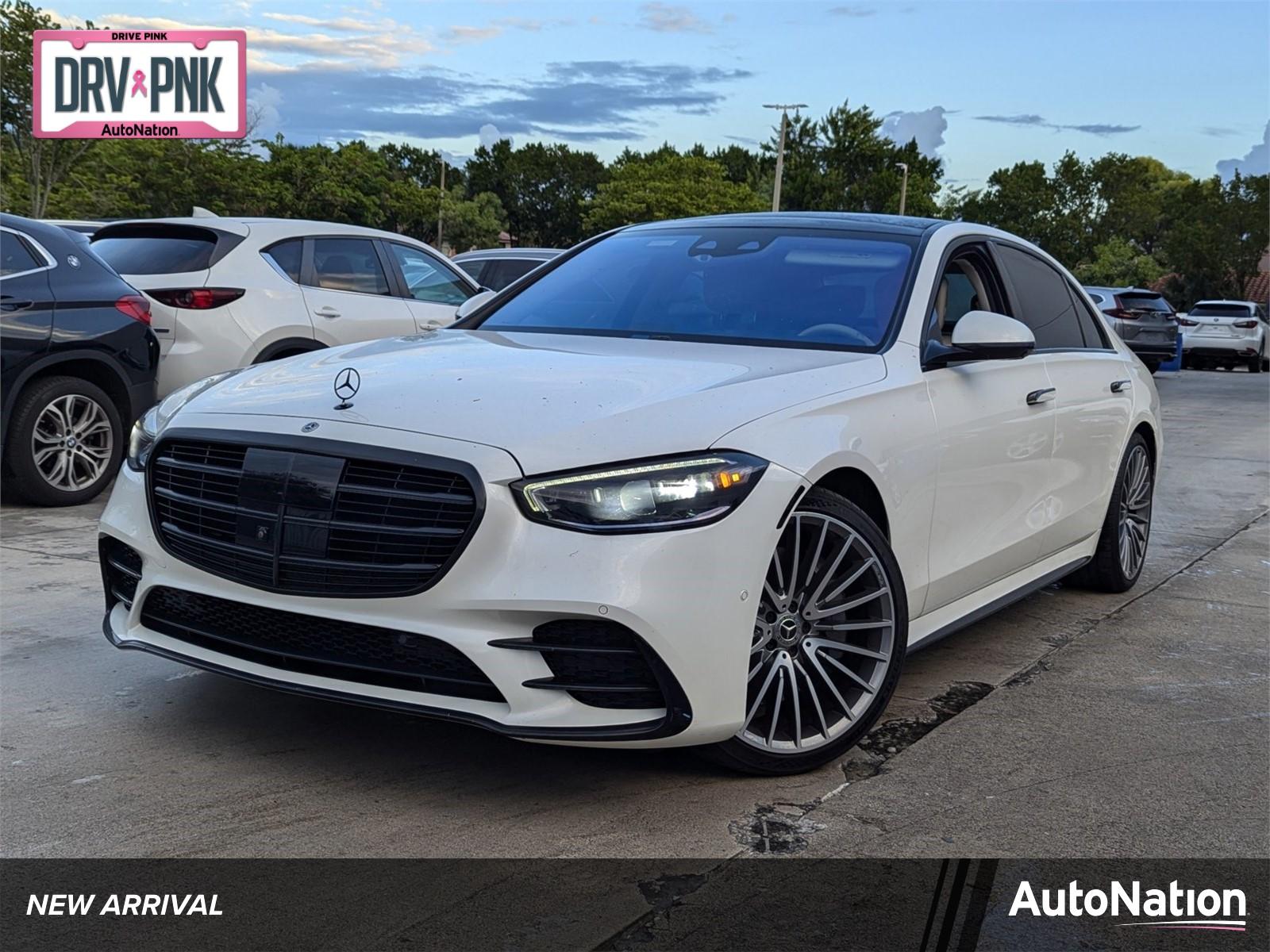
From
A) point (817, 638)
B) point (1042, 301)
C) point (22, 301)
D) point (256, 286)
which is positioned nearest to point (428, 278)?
point (256, 286)

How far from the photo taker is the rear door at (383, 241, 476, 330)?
1034cm

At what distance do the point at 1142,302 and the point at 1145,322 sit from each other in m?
0.61

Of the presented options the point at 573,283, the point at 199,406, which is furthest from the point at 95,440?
the point at 199,406

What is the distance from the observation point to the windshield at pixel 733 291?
4.62 metres

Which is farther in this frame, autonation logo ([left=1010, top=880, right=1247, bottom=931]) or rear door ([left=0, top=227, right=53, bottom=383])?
rear door ([left=0, top=227, right=53, bottom=383])

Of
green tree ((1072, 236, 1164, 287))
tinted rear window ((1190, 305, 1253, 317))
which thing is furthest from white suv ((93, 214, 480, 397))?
green tree ((1072, 236, 1164, 287))

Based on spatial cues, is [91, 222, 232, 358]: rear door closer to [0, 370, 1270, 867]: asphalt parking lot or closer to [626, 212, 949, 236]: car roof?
[0, 370, 1270, 867]: asphalt parking lot

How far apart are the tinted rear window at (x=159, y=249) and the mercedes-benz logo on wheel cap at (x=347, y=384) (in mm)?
5331

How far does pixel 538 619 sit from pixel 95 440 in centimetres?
537

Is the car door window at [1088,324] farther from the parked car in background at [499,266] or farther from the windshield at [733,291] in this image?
the parked car in background at [499,266]

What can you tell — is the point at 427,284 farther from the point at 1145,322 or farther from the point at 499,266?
the point at 1145,322

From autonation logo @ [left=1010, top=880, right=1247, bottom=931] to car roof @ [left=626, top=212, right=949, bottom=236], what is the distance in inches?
99.7

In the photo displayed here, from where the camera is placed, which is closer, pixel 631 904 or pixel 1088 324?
pixel 631 904

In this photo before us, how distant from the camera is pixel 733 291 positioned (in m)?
4.85
